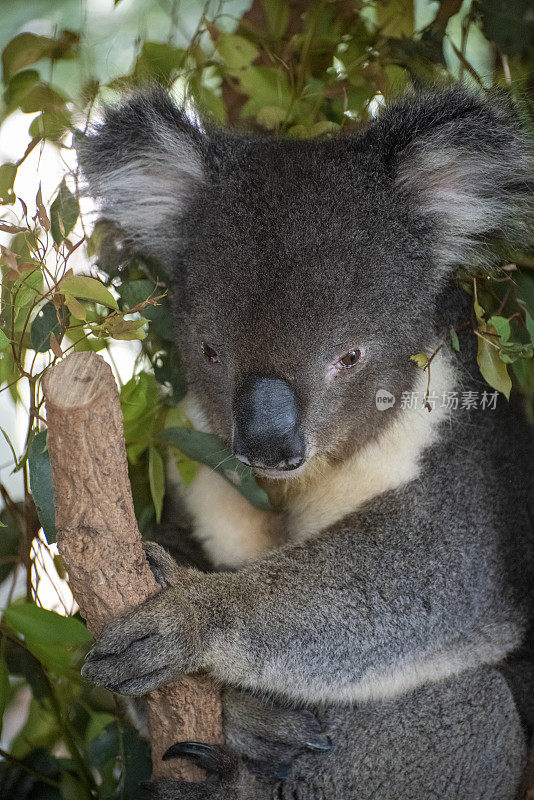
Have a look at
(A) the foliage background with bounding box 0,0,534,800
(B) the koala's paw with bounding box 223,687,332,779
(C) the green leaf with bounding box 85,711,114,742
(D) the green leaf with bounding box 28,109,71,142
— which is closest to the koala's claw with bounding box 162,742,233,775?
(B) the koala's paw with bounding box 223,687,332,779

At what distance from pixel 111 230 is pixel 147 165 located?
275 millimetres

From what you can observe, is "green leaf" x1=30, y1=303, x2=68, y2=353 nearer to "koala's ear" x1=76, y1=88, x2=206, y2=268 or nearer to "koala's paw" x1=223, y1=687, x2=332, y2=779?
"koala's ear" x1=76, y1=88, x2=206, y2=268

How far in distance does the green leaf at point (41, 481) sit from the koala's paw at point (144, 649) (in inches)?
12.8

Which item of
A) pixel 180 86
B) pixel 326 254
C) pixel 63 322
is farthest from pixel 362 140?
pixel 63 322

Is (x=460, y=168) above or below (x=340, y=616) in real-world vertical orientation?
above

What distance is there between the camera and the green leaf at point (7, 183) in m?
1.73

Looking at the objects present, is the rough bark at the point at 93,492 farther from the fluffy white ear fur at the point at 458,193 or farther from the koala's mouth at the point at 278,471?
the fluffy white ear fur at the point at 458,193

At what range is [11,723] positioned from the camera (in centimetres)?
358

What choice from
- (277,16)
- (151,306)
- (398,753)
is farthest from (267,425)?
(277,16)

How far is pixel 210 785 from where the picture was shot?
6.29ft

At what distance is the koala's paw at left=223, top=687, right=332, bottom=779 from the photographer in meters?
2.03

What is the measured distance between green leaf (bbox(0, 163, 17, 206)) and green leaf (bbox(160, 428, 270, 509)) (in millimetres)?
755

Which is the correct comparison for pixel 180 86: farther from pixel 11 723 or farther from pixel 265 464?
pixel 11 723

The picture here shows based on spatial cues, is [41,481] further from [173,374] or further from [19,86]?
[19,86]
